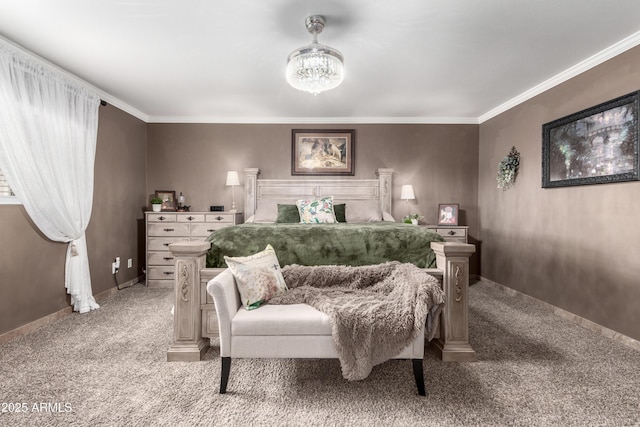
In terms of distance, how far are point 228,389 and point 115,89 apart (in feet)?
11.9

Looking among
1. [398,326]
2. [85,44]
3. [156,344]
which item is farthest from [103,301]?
[398,326]

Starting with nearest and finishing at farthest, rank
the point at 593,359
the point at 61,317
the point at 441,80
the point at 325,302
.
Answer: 1. the point at 325,302
2. the point at 593,359
3. the point at 61,317
4. the point at 441,80

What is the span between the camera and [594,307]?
9.53ft

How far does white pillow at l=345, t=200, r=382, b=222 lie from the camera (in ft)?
14.3

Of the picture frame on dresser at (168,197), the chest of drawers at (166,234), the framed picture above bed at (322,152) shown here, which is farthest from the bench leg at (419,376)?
the picture frame on dresser at (168,197)

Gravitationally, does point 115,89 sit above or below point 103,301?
above

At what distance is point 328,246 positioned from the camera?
2561mm

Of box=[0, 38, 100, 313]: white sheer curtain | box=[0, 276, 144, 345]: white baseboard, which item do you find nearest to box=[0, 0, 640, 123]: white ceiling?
box=[0, 38, 100, 313]: white sheer curtain

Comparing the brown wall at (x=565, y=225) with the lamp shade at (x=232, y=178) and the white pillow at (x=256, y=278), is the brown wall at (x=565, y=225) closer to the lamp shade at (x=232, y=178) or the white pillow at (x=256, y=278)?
the white pillow at (x=256, y=278)

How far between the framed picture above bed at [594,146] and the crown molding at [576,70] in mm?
407

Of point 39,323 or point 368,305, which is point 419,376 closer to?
point 368,305

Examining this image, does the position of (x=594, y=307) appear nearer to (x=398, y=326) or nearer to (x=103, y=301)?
(x=398, y=326)

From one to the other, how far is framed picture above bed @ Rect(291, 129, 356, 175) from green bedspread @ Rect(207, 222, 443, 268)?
246 cm

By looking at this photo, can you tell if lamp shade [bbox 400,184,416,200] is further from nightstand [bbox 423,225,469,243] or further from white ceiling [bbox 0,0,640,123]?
white ceiling [bbox 0,0,640,123]
